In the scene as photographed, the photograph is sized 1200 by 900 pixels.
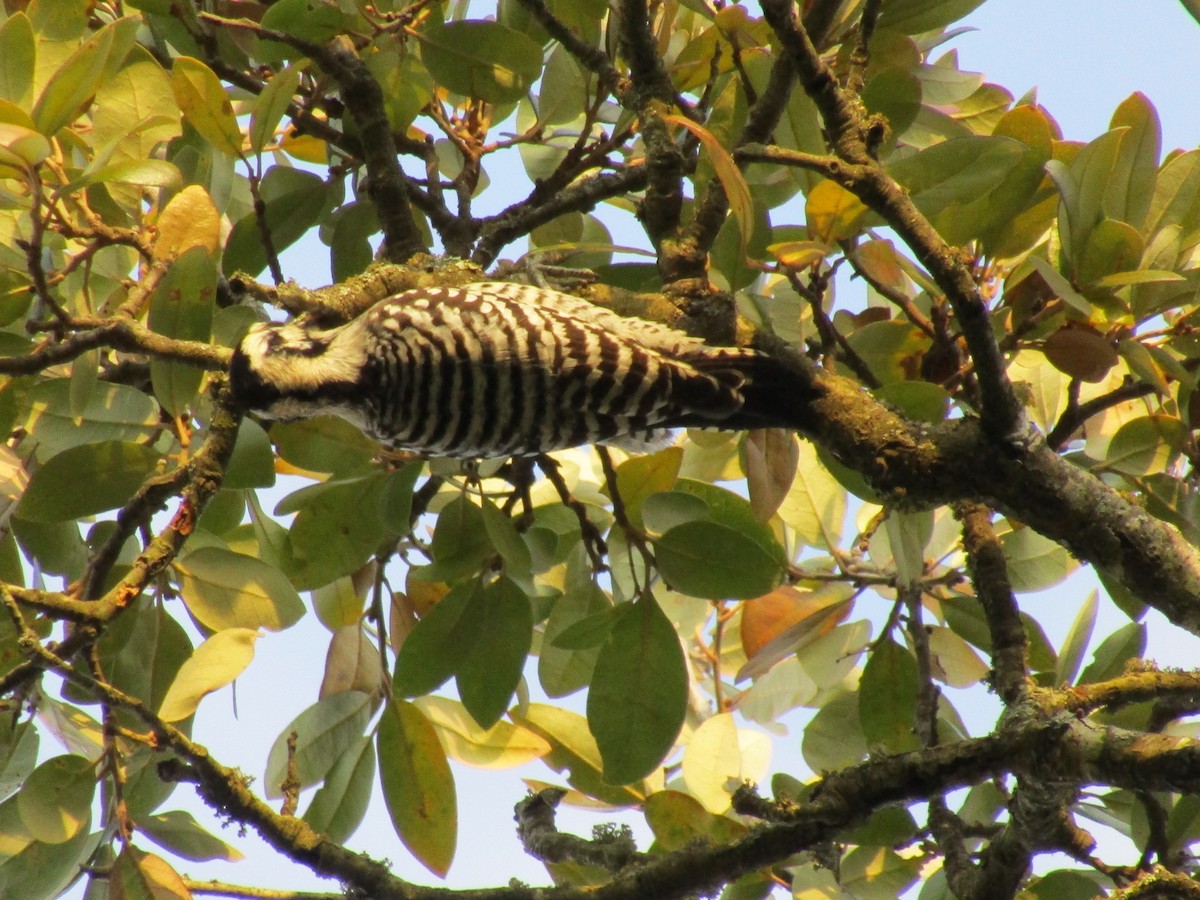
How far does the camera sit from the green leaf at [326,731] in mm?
2006

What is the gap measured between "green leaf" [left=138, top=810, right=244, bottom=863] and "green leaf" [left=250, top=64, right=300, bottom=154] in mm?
1166

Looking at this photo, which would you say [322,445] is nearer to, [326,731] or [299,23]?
[326,731]

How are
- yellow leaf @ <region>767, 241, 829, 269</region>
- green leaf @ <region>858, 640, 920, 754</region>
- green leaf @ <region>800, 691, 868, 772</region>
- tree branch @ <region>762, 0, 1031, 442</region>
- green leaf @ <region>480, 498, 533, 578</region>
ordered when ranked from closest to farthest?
1. tree branch @ <region>762, 0, 1031, 442</region>
2. yellow leaf @ <region>767, 241, 829, 269</region>
3. green leaf @ <region>480, 498, 533, 578</region>
4. green leaf @ <region>858, 640, 920, 754</region>
5. green leaf @ <region>800, 691, 868, 772</region>

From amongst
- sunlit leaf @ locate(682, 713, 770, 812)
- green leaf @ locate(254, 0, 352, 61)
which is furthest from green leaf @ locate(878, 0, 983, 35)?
sunlit leaf @ locate(682, 713, 770, 812)

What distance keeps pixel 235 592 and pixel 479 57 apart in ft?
3.56

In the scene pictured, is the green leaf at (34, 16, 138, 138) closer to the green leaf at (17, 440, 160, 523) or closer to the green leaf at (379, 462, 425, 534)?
the green leaf at (17, 440, 160, 523)

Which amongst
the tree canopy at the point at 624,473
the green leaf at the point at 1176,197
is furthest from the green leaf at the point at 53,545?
the green leaf at the point at 1176,197

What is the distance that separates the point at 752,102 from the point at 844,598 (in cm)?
94

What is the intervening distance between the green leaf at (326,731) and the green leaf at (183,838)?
0.49ft

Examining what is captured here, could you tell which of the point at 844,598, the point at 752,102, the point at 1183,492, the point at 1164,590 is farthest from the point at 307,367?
the point at 1183,492

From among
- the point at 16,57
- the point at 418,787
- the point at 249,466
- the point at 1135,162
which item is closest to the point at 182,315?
the point at 249,466

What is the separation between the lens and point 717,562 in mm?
1836

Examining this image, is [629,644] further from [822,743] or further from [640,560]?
[822,743]

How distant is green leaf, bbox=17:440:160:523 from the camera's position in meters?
1.71
